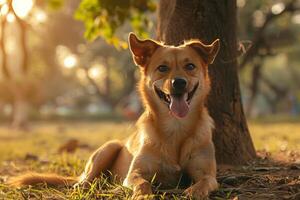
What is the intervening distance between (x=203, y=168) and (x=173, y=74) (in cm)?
104

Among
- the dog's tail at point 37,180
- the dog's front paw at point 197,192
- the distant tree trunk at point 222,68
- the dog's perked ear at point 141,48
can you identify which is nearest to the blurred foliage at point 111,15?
the distant tree trunk at point 222,68

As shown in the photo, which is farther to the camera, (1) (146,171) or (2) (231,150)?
(2) (231,150)

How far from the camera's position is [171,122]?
5797 millimetres

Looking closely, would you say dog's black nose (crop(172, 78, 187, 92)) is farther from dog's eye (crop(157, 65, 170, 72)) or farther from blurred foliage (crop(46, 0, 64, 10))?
blurred foliage (crop(46, 0, 64, 10))

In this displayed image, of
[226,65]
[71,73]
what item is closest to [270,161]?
[226,65]

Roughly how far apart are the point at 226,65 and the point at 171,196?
2.65 m

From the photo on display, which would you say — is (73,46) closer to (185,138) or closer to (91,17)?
(91,17)

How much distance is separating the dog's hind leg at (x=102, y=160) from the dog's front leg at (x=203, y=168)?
4.34 feet

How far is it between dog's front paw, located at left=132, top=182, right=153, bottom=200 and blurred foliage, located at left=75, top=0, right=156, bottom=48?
181 inches

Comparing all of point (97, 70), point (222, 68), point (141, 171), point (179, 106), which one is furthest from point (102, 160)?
point (97, 70)

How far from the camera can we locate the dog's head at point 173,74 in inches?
218

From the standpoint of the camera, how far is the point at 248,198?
16.4 feet

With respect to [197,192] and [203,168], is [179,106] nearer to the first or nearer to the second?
[203,168]

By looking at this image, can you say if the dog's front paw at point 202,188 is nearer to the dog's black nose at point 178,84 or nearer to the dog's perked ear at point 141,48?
the dog's black nose at point 178,84
